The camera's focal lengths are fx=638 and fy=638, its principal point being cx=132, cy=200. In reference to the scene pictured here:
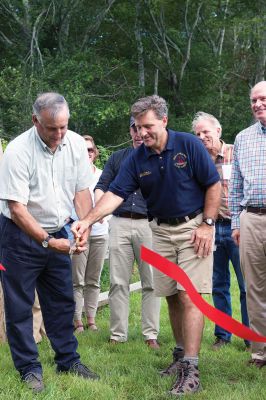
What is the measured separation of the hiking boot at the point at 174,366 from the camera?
5.25 m

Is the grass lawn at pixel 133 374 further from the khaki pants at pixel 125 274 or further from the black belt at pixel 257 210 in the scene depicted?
the black belt at pixel 257 210

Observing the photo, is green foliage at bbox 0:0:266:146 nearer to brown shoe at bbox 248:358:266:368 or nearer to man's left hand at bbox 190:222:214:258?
brown shoe at bbox 248:358:266:368

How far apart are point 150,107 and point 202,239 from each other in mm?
1121

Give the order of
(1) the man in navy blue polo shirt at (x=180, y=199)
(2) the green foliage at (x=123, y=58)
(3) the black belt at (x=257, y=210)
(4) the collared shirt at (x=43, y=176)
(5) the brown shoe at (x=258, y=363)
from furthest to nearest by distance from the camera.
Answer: (2) the green foliage at (x=123, y=58)
(5) the brown shoe at (x=258, y=363)
(3) the black belt at (x=257, y=210)
(1) the man in navy blue polo shirt at (x=180, y=199)
(4) the collared shirt at (x=43, y=176)

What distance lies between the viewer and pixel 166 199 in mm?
5113

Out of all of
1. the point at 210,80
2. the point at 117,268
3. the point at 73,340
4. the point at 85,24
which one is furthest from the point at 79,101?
the point at 73,340

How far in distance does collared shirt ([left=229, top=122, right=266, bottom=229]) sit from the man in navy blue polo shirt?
0.46m

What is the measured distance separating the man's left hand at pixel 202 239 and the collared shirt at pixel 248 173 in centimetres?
62

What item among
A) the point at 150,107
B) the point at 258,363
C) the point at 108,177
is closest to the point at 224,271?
the point at 258,363

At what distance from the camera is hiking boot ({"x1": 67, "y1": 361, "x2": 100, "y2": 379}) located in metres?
5.06

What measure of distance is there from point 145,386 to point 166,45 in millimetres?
26688

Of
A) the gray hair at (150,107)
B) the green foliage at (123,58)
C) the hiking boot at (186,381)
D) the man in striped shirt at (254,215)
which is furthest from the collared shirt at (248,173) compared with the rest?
the green foliage at (123,58)

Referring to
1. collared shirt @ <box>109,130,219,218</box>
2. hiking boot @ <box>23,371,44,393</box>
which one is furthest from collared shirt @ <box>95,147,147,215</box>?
hiking boot @ <box>23,371,44,393</box>

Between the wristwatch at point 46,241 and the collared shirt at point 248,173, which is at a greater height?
the collared shirt at point 248,173
